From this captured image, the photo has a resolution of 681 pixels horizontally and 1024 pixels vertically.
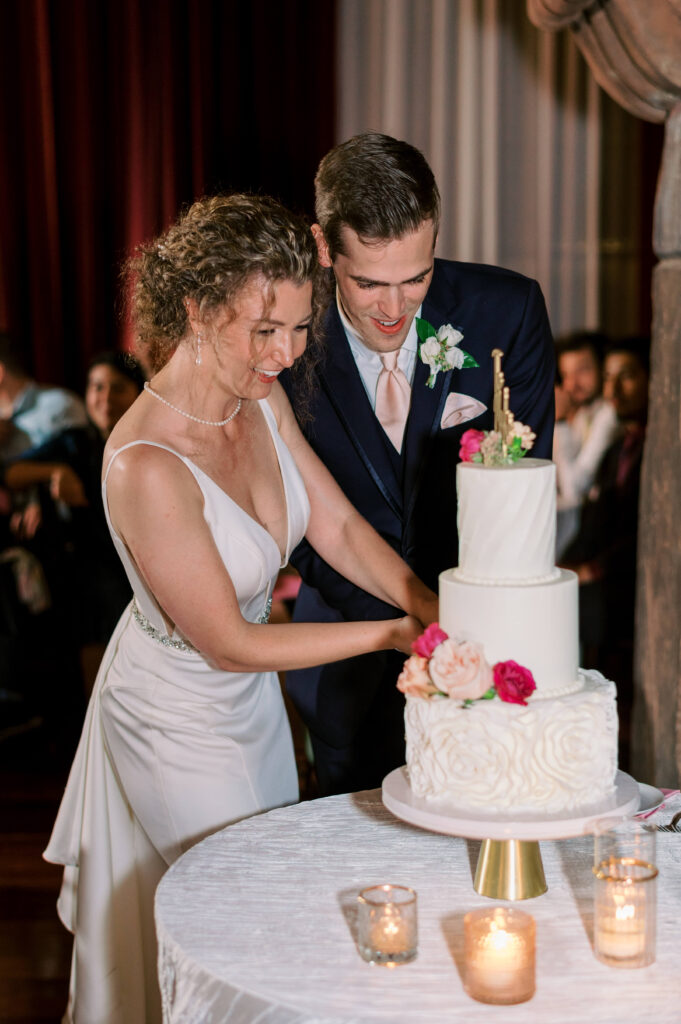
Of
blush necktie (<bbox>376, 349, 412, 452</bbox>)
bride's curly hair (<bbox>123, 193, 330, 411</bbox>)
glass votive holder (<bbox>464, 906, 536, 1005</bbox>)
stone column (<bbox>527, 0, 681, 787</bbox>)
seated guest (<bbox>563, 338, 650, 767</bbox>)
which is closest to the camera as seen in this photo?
glass votive holder (<bbox>464, 906, 536, 1005</bbox>)

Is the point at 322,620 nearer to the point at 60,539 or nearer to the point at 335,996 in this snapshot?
the point at 335,996

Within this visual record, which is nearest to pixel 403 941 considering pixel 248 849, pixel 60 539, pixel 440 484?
pixel 248 849

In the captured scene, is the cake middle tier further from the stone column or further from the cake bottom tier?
the stone column

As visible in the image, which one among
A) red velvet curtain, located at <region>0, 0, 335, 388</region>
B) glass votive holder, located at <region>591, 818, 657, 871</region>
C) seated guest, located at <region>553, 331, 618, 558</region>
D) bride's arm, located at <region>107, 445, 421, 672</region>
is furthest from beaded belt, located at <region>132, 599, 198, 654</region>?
red velvet curtain, located at <region>0, 0, 335, 388</region>

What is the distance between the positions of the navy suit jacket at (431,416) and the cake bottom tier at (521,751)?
3.14 ft

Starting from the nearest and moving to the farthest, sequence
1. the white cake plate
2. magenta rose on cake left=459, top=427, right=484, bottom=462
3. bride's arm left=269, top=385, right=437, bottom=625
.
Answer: the white cake plate → magenta rose on cake left=459, top=427, right=484, bottom=462 → bride's arm left=269, top=385, right=437, bottom=625

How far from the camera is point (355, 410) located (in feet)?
8.76

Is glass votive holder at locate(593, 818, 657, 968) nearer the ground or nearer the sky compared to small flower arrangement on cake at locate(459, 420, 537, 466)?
nearer the ground

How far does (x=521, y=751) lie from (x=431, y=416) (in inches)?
41.1

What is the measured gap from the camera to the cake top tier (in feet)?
5.68

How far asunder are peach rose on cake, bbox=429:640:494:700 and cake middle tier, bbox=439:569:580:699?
0.03 metres

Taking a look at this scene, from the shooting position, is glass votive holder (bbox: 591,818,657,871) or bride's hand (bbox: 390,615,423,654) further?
bride's hand (bbox: 390,615,423,654)

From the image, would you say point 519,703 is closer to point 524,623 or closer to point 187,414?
point 524,623

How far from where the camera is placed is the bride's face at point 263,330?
217 cm
